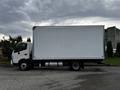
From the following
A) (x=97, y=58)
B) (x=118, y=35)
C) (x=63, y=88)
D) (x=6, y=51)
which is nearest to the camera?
(x=63, y=88)

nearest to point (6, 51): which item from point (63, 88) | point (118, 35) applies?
point (63, 88)

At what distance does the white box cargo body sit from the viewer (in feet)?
86.0

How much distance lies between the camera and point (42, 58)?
2636cm

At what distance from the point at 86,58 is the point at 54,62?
8.72ft

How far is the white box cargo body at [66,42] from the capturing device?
2620cm

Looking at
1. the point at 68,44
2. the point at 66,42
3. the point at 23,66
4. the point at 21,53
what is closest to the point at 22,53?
the point at 21,53

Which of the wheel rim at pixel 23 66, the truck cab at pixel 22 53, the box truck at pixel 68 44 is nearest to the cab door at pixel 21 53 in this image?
the truck cab at pixel 22 53

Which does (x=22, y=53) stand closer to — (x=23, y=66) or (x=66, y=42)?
(x=23, y=66)

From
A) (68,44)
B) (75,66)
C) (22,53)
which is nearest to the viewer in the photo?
(68,44)

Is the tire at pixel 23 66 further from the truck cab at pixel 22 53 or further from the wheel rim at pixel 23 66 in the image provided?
the truck cab at pixel 22 53

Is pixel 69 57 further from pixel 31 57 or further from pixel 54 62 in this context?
pixel 31 57

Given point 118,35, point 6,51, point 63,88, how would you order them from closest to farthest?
point 63,88 < point 6,51 < point 118,35

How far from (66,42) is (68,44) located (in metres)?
0.23

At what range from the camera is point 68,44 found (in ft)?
86.5
